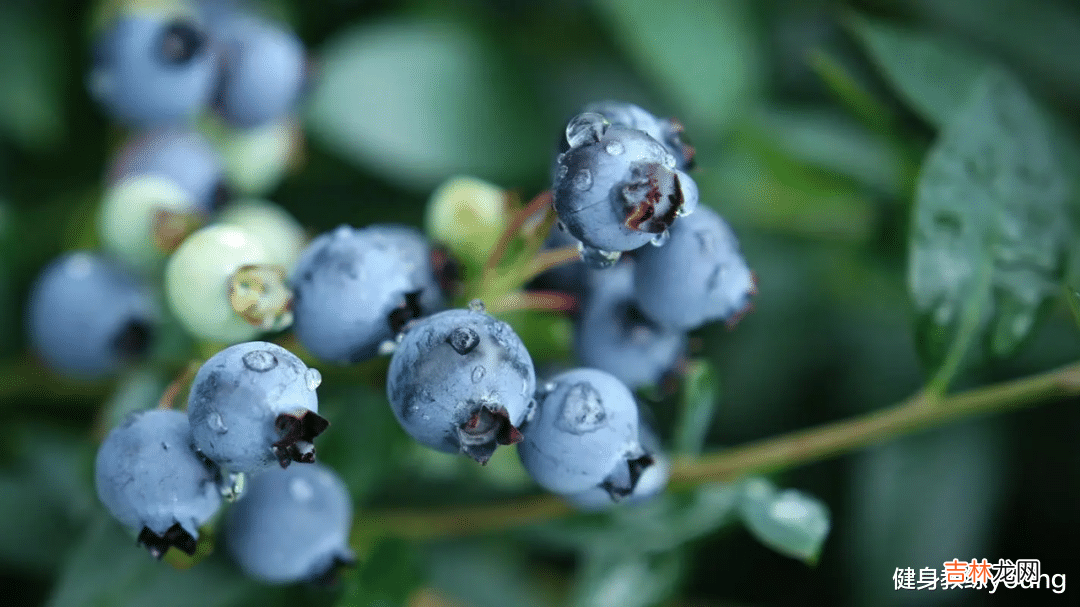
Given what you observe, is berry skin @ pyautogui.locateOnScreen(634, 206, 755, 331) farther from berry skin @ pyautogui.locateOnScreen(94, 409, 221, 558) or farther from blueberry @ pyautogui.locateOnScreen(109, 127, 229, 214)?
blueberry @ pyautogui.locateOnScreen(109, 127, 229, 214)

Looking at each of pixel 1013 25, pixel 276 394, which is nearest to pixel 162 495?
pixel 276 394

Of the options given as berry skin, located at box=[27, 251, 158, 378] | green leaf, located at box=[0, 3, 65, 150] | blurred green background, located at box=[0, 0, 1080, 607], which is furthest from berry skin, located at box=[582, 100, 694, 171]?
green leaf, located at box=[0, 3, 65, 150]

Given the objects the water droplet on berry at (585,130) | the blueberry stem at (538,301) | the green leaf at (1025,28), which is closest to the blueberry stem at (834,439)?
the blueberry stem at (538,301)

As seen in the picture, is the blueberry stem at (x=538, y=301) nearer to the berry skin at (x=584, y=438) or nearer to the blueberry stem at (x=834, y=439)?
the berry skin at (x=584, y=438)

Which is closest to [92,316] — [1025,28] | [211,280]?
[211,280]

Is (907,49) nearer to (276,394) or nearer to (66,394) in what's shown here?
(276,394)

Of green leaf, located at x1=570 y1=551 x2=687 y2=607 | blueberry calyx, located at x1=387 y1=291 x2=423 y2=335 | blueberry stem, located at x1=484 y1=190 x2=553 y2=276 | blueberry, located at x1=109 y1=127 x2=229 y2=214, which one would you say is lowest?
green leaf, located at x1=570 y1=551 x2=687 y2=607
